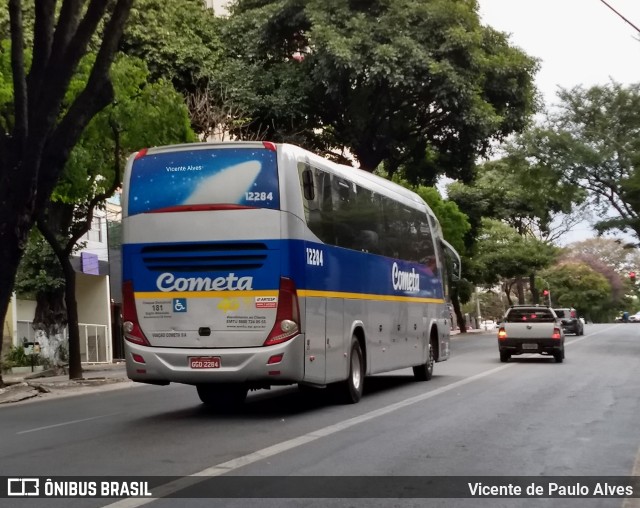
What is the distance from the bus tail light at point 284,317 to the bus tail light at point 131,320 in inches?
71.0

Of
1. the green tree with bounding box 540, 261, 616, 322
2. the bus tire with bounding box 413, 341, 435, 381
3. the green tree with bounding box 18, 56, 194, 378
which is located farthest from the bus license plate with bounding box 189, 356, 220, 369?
the green tree with bounding box 540, 261, 616, 322

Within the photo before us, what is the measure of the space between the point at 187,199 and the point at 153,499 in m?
6.05

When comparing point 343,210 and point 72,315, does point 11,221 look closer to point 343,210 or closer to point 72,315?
point 343,210

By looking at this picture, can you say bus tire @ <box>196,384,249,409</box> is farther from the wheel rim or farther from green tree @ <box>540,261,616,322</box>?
green tree @ <box>540,261,616,322</box>

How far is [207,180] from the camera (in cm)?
1267

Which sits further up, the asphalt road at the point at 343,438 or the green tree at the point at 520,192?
the green tree at the point at 520,192

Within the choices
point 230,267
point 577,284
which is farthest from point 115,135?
point 577,284

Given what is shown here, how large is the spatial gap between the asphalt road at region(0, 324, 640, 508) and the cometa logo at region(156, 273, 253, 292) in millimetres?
1824

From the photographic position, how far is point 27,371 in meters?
28.8

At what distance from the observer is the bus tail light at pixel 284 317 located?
485 inches

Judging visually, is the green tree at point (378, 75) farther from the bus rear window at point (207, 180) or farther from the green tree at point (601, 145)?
the bus rear window at point (207, 180)

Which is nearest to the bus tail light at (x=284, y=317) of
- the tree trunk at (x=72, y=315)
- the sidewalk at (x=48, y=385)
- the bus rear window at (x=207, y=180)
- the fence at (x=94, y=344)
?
the bus rear window at (x=207, y=180)

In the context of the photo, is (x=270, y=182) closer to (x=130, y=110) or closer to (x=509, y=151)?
(x=130, y=110)

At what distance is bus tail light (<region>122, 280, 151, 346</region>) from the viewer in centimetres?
1273
